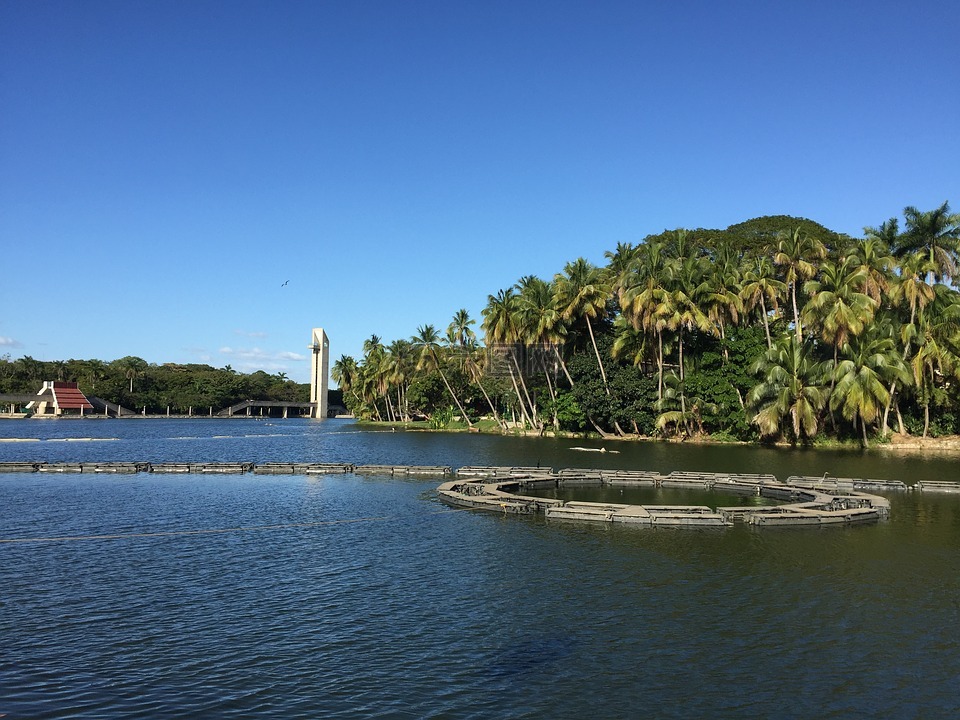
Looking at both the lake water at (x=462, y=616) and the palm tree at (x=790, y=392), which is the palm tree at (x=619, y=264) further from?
the lake water at (x=462, y=616)

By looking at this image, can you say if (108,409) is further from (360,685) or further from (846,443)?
(360,685)

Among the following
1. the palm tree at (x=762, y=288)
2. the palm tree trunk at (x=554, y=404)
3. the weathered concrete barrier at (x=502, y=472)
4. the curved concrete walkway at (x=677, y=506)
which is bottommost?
the curved concrete walkway at (x=677, y=506)

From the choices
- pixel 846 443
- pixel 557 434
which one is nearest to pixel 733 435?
pixel 846 443

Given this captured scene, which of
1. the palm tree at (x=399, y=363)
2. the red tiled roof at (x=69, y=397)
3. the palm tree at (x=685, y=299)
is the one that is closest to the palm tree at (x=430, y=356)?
the palm tree at (x=399, y=363)

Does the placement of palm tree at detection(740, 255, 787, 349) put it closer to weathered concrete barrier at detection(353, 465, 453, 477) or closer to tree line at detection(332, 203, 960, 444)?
tree line at detection(332, 203, 960, 444)

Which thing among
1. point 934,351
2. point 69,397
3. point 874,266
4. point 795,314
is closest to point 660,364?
point 795,314

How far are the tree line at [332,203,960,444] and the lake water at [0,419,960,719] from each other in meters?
31.8

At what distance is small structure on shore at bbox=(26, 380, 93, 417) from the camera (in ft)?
509

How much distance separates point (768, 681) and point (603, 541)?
38.9 ft

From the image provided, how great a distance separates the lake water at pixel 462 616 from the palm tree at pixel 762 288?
39.0m

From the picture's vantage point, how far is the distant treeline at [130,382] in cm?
16838

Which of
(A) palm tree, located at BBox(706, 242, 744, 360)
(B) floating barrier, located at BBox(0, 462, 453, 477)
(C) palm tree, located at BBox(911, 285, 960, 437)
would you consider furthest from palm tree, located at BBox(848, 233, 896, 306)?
(B) floating barrier, located at BBox(0, 462, 453, 477)

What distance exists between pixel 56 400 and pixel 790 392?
150644 mm

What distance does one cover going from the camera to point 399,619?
16.4 m
